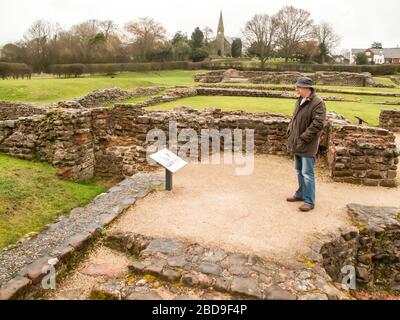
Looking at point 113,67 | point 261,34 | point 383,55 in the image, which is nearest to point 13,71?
point 113,67

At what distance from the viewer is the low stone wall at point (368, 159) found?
7.45 m

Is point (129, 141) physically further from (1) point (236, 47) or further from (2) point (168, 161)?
(1) point (236, 47)

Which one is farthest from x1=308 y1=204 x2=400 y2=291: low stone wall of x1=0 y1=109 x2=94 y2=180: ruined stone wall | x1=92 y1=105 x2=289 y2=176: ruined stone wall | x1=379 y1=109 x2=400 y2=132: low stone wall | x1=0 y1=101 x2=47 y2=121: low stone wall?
x1=0 y1=101 x2=47 y2=121: low stone wall

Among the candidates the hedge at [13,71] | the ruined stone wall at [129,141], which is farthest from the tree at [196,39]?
the ruined stone wall at [129,141]

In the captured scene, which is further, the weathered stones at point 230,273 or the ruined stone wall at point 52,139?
the ruined stone wall at point 52,139

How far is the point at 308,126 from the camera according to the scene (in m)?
6.05

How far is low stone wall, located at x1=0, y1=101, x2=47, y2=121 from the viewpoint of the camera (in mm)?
17797

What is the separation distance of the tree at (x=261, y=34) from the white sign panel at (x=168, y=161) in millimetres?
56653

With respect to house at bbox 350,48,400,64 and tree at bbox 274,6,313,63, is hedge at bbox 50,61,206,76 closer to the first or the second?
tree at bbox 274,6,313,63

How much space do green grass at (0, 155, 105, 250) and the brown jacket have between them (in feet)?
13.9

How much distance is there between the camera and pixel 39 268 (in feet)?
13.5

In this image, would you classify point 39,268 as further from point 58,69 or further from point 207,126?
point 58,69

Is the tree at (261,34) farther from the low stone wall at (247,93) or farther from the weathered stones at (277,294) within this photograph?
the weathered stones at (277,294)

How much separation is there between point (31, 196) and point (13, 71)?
2814 cm
